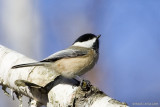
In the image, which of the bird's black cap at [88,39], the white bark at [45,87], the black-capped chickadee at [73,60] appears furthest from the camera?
the bird's black cap at [88,39]

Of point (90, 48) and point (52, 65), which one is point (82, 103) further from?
point (90, 48)

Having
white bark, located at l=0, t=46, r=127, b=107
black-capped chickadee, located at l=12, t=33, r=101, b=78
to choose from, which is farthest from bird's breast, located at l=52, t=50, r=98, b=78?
white bark, located at l=0, t=46, r=127, b=107

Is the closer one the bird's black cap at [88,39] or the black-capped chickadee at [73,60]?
the black-capped chickadee at [73,60]

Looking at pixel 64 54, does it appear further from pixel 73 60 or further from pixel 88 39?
pixel 88 39

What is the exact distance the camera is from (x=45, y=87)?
5.96 ft

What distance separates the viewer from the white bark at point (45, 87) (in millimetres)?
1537

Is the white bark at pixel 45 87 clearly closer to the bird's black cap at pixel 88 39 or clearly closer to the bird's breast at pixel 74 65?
the bird's breast at pixel 74 65

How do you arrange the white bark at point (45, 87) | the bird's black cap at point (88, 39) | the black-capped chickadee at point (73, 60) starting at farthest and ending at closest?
the bird's black cap at point (88, 39), the black-capped chickadee at point (73, 60), the white bark at point (45, 87)

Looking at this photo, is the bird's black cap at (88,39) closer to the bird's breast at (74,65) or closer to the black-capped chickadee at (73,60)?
the black-capped chickadee at (73,60)

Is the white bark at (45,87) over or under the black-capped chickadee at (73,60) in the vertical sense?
under

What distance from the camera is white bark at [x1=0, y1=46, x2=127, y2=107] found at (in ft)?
5.04

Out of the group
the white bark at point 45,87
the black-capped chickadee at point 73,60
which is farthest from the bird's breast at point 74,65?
the white bark at point 45,87

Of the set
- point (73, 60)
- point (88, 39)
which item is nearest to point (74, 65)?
point (73, 60)

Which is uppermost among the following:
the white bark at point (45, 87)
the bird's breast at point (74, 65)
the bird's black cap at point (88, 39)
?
the bird's black cap at point (88, 39)
